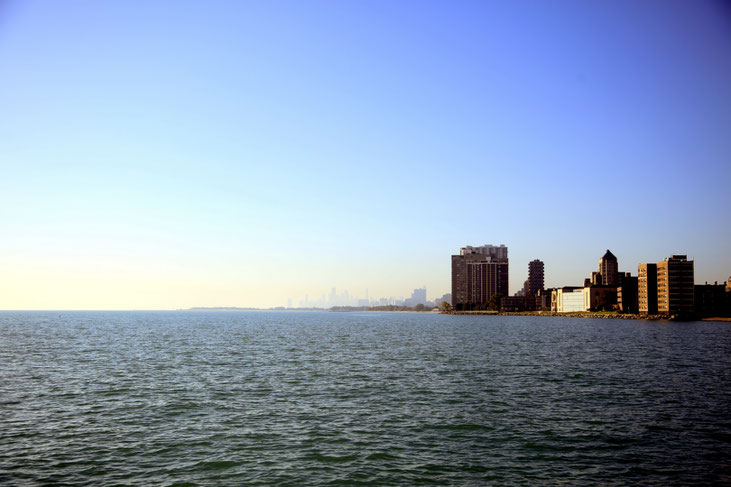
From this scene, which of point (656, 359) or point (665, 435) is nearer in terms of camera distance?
point (665, 435)

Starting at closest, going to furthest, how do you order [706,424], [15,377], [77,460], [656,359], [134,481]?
[134,481] < [77,460] < [706,424] < [15,377] < [656,359]

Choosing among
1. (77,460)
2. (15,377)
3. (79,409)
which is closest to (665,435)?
(77,460)

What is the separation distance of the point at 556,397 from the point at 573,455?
17578mm

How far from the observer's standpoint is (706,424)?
36.3 m

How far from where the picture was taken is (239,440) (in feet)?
103

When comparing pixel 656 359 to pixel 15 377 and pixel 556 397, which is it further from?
pixel 15 377

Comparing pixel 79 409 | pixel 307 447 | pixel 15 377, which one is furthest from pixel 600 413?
pixel 15 377

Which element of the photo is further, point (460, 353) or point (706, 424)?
point (460, 353)

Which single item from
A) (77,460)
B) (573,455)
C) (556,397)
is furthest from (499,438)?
(77,460)

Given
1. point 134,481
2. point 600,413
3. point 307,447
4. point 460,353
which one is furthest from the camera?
point 460,353

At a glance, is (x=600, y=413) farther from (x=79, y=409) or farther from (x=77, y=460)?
(x=79, y=409)

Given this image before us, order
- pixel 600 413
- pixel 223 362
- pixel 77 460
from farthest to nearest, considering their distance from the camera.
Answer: pixel 223 362
pixel 600 413
pixel 77 460

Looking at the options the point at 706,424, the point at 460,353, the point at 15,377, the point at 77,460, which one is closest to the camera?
the point at 77,460

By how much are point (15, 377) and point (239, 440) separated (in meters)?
40.6
